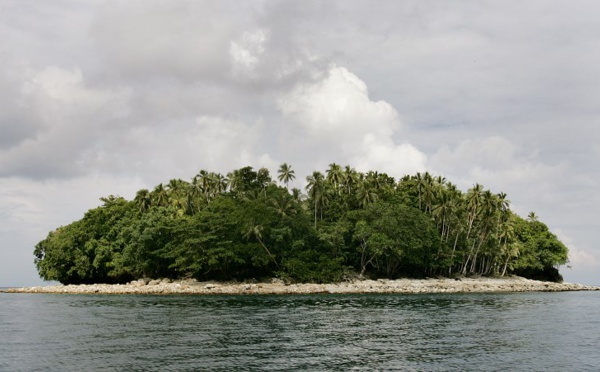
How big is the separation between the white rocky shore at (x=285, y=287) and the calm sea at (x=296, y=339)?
1165 inches

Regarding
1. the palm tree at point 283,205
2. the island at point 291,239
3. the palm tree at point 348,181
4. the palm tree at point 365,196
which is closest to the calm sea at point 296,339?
the island at point 291,239

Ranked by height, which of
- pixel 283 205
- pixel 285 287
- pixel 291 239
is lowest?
pixel 285 287

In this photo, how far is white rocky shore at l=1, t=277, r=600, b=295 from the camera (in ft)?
271

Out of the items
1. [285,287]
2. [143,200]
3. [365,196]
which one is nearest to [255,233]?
[285,287]

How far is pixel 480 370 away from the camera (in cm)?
2438

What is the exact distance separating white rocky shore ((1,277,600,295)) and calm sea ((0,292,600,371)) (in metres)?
29.6

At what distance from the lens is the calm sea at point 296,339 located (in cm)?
2573

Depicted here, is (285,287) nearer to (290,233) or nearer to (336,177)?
(290,233)

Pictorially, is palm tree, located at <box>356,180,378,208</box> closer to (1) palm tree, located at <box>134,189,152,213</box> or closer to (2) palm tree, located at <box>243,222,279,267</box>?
(2) palm tree, located at <box>243,222,279,267</box>

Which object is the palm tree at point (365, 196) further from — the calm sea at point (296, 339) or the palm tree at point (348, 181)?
the calm sea at point (296, 339)

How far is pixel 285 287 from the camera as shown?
A: 277 feet

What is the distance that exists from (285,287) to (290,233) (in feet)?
33.0

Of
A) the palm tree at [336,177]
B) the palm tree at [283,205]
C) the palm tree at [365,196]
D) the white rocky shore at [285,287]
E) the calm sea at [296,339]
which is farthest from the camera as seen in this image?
the palm tree at [336,177]

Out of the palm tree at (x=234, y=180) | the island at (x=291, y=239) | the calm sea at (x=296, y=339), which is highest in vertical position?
the palm tree at (x=234, y=180)
